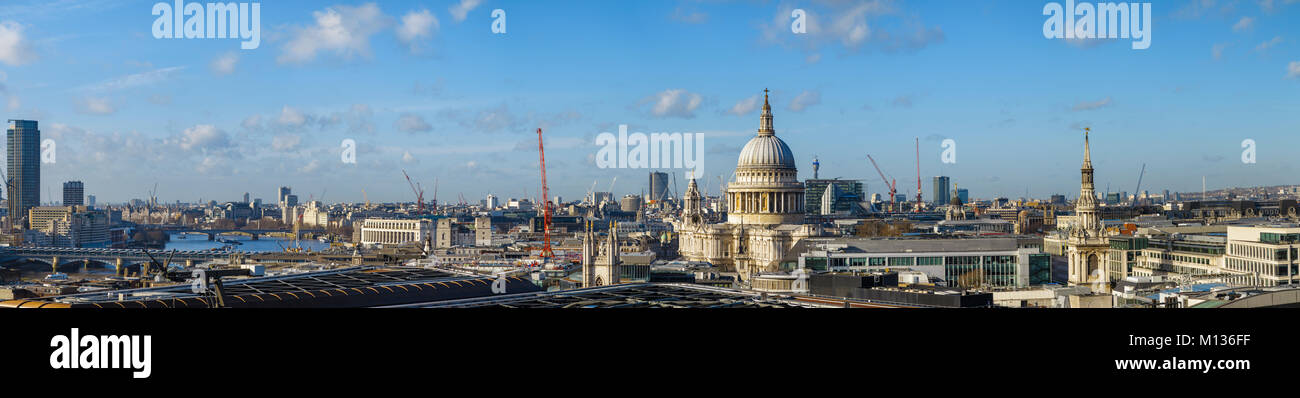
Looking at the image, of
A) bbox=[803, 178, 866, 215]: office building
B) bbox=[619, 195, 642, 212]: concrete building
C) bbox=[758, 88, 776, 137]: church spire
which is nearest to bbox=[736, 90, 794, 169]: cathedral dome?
bbox=[758, 88, 776, 137]: church spire

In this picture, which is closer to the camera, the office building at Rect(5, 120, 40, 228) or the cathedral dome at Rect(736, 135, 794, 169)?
the cathedral dome at Rect(736, 135, 794, 169)

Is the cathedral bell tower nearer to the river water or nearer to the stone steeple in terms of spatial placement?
the stone steeple

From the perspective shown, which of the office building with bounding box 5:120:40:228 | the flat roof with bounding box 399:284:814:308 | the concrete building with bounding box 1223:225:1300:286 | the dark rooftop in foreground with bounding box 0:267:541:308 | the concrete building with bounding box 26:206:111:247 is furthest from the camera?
the concrete building with bounding box 26:206:111:247

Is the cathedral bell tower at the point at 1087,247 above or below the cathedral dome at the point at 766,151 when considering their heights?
below

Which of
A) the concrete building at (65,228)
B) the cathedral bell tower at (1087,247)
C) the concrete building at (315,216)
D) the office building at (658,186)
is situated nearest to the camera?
the cathedral bell tower at (1087,247)

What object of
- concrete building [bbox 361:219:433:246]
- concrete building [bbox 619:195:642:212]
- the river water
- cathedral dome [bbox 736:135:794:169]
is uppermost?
cathedral dome [bbox 736:135:794:169]

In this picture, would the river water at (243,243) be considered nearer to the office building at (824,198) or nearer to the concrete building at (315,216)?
the concrete building at (315,216)

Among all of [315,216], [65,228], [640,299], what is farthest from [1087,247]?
[315,216]

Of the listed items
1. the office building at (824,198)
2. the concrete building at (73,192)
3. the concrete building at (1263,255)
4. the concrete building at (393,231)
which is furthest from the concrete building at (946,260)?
the concrete building at (73,192)
